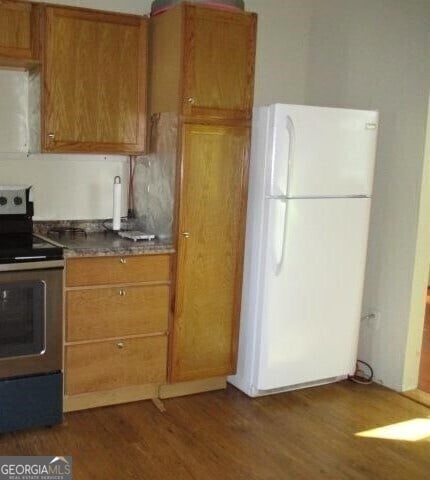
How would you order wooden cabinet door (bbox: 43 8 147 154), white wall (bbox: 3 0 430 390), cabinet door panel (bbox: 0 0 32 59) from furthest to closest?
white wall (bbox: 3 0 430 390), wooden cabinet door (bbox: 43 8 147 154), cabinet door panel (bbox: 0 0 32 59)

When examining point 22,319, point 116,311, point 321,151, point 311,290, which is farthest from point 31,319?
point 321,151

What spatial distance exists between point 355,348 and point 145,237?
1419 millimetres

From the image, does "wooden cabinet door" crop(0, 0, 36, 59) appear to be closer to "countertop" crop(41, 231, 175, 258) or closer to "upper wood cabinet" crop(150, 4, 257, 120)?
"upper wood cabinet" crop(150, 4, 257, 120)

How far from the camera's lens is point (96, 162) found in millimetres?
3559

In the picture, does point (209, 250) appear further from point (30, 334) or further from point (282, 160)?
point (30, 334)

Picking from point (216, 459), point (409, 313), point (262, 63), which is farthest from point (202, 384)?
point (262, 63)

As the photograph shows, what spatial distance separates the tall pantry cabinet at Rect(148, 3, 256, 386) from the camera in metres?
3.11

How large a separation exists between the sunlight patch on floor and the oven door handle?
1.68 meters

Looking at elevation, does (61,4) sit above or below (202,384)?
above

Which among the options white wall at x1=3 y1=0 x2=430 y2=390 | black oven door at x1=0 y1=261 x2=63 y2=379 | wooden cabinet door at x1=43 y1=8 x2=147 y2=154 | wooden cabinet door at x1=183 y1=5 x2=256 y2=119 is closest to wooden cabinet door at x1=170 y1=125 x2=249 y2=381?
wooden cabinet door at x1=183 y1=5 x2=256 y2=119

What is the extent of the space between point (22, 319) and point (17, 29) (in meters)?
1.40

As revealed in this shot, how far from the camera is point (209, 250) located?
129 inches

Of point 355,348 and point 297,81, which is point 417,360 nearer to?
point 355,348

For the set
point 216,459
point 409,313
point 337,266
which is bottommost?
point 216,459
